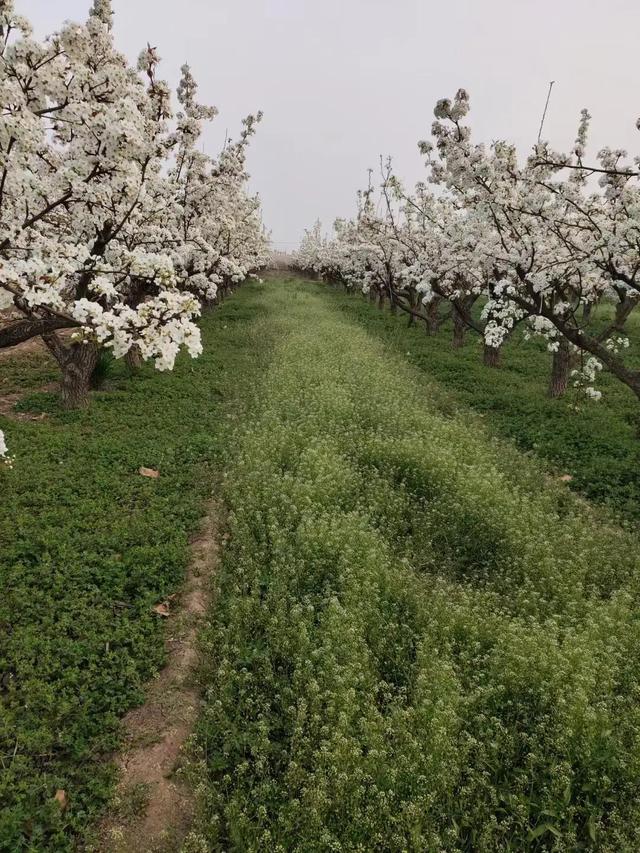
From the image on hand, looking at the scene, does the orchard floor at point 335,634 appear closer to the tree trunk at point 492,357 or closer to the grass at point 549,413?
the grass at point 549,413

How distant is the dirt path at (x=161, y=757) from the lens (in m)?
4.55

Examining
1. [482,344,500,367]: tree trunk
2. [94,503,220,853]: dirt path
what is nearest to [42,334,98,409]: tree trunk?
[94,503,220,853]: dirt path

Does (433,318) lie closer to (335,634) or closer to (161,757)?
(335,634)

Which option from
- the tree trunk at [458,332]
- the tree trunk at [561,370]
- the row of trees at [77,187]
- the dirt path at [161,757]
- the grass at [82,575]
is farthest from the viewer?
the tree trunk at [458,332]

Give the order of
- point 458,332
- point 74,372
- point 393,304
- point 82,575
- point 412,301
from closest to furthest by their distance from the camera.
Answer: point 82,575, point 74,372, point 458,332, point 412,301, point 393,304

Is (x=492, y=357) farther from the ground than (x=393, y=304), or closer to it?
closer to it

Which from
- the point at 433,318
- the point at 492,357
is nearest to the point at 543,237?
the point at 492,357

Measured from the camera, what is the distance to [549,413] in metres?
15.4

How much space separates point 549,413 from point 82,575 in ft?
42.2

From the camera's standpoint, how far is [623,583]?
7.84 m

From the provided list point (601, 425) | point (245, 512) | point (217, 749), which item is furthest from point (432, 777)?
point (601, 425)

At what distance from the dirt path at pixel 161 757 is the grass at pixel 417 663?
24cm

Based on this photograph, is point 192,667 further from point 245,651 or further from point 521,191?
point 521,191

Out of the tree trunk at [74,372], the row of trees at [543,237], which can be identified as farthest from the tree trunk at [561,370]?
the tree trunk at [74,372]
